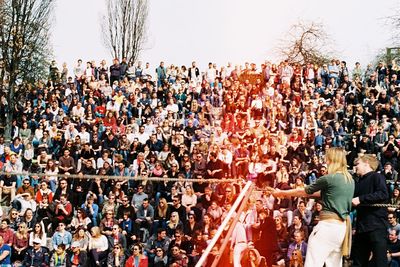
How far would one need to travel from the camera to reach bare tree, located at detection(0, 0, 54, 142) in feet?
86.8

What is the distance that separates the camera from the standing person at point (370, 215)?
22.3 ft

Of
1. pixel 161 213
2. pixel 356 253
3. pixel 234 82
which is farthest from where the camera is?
pixel 234 82

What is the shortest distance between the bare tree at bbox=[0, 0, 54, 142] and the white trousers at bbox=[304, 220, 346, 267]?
21.1m

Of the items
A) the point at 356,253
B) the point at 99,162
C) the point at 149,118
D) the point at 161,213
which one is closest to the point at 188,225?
the point at 161,213

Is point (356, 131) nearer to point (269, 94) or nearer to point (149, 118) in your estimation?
point (269, 94)

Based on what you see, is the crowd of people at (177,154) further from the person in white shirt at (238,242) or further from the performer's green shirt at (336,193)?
the performer's green shirt at (336,193)

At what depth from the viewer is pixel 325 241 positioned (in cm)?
640

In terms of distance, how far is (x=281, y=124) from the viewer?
18375 mm

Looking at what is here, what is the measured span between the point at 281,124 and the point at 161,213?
6289mm

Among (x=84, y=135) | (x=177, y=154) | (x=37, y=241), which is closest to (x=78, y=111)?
(x=84, y=135)

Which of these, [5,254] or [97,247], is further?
[97,247]

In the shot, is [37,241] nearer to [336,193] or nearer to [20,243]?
[20,243]

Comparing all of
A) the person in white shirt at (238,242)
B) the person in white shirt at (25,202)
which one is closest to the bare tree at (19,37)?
the person in white shirt at (25,202)

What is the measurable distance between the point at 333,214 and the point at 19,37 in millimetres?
22783
